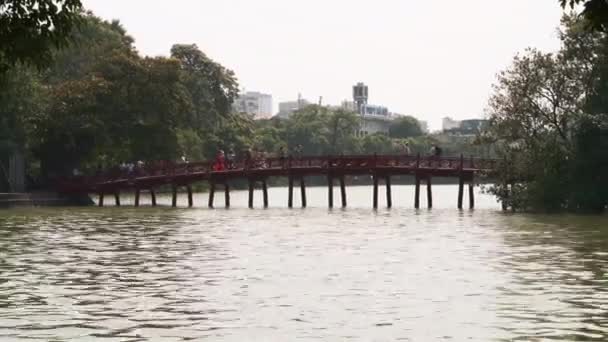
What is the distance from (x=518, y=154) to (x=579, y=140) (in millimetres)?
4411

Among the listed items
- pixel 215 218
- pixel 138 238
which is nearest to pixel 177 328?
pixel 138 238

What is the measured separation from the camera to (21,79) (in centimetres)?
7044

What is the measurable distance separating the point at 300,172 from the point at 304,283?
4596 cm

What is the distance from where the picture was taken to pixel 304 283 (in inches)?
1008

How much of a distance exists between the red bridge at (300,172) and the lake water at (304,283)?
22.0m

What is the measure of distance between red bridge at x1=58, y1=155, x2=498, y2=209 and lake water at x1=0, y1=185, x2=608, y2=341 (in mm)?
22026

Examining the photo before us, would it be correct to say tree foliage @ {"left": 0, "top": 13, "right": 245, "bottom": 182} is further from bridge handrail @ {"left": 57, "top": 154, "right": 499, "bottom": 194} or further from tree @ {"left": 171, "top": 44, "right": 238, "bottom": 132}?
tree @ {"left": 171, "top": 44, "right": 238, "bottom": 132}

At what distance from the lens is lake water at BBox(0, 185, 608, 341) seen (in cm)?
1892

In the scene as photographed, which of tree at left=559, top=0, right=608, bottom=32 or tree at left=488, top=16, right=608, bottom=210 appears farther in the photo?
tree at left=488, top=16, right=608, bottom=210

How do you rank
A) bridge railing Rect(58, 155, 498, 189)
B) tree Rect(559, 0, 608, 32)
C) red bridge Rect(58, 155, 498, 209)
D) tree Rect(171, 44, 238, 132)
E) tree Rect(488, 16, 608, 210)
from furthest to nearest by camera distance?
tree Rect(171, 44, 238, 132), bridge railing Rect(58, 155, 498, 189), red bridge Rect(58, 155, 498, 209), tree Rect(488, 16, 608, 210), tree Rect(559, 0, 608, 32)

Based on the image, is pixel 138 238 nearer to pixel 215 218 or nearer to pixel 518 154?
pixel 215 218

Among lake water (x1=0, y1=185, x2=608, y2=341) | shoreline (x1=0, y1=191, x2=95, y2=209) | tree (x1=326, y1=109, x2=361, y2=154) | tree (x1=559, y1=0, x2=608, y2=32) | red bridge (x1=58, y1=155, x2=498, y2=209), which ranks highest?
tree (x1=326, y1=109, x2=361, y2=154)

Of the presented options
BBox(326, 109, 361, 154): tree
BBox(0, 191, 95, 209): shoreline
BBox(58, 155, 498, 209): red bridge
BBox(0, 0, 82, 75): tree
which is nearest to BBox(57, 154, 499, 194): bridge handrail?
BBox(58, 155, 498, 209): red bridge

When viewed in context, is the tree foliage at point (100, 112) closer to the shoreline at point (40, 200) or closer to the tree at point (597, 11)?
the shoreline at point (40, 200)
